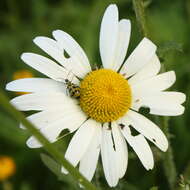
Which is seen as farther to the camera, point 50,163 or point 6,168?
point 6,168

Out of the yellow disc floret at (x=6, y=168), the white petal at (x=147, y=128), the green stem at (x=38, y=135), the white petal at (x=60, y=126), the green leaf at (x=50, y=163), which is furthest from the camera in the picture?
the yellow disc floret at (x=6, y=168)

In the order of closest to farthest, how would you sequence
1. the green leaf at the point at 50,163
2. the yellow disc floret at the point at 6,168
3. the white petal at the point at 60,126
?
1. the white petal at the point at 60,126
2. the green leaf at the point at 50,163
3. the yellow disc floret at the point at 6,168

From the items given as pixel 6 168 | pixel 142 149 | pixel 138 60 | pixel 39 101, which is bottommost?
pixel 6 168

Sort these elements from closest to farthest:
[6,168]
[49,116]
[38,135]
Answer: [38,135] < [49,116] < [6,168]

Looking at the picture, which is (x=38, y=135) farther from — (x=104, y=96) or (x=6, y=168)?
(x=6, y=168)

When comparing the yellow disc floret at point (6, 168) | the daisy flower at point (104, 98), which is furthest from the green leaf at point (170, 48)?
the yellow disc floret at point (6, 168)

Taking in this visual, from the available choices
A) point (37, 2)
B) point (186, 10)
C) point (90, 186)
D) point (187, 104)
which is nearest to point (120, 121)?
point (90, 186)

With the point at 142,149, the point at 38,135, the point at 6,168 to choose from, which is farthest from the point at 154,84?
the point at 6,168

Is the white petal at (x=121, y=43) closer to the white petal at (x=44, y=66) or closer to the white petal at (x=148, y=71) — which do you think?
the white petal at (x=148, y=71)
